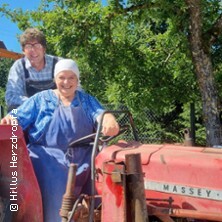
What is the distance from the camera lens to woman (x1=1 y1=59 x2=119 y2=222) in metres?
2.84

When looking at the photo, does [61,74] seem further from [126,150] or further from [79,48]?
[79,48]

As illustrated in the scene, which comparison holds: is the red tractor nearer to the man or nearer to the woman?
the woman

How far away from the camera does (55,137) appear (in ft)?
9.46

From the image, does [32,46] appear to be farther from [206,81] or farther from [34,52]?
[206,81]

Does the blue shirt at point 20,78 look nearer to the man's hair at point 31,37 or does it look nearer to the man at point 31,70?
the man at point 31,70

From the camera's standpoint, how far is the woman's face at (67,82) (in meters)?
2.94

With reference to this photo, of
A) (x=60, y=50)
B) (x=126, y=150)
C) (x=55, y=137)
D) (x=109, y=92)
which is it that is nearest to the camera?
(x=126, y=150)

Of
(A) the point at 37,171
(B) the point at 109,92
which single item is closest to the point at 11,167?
(A) the point at 37,171

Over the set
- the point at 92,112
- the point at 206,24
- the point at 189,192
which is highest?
the point at 206,24

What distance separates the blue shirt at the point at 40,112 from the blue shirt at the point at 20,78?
1.85 feet

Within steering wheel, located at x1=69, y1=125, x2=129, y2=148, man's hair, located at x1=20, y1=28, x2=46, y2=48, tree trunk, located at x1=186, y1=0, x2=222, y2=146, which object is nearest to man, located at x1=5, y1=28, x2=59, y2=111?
man's hair, located at x1=20, y1=28, x2=46, y2=48

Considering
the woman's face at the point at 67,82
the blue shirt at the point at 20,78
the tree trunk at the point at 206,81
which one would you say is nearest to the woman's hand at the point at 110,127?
the woman's face at the point at 67,82

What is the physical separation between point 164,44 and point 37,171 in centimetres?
549

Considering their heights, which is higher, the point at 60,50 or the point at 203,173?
the point at 60,50
